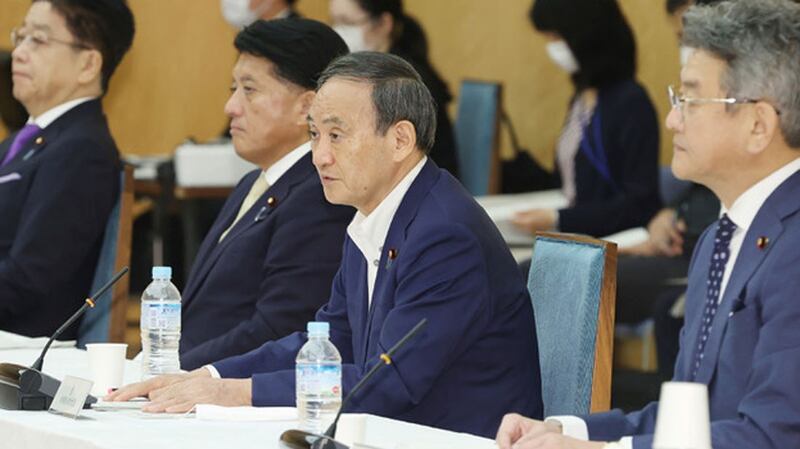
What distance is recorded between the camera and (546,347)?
2926 mm

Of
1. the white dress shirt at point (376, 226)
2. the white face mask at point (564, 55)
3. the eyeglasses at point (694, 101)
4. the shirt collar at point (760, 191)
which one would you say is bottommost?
the white dress shirt at point (376, 226)

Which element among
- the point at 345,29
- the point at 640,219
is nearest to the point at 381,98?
the point at 640,219

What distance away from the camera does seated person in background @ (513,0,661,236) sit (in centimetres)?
535

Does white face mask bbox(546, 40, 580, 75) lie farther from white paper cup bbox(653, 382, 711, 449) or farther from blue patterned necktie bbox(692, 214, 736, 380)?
white paper cup bbox(653, 382, 711, 449)

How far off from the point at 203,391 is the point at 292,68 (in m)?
1.19

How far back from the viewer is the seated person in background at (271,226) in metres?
3.39

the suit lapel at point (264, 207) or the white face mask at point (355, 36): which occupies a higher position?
the white face mask at point (355, 36)

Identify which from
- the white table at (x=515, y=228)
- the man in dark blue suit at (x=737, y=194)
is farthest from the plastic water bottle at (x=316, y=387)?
the white table at (x=515, y=228)

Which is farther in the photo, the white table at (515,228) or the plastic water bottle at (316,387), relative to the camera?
the white table at (515,228)

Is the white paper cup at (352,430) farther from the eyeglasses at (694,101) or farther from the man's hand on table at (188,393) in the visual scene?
the eyeglasses at (694,101)

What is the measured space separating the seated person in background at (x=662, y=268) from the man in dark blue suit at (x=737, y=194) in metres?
2.32

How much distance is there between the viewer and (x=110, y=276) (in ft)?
13.1

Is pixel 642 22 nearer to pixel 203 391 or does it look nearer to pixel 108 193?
pixel 108 193

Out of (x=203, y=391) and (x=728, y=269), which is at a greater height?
(x=728, y=269)
